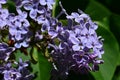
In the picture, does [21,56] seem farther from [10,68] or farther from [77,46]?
[77,46]

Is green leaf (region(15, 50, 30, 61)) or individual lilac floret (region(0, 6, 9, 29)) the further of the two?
green leaf (region(15, 50, 30, 61))

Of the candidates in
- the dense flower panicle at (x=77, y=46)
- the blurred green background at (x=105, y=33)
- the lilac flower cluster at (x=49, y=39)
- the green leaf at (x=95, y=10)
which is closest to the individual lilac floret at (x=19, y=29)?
the lilac flower cluster at (x=49, y=39)

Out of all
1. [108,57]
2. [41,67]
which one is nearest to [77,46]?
[41,67]

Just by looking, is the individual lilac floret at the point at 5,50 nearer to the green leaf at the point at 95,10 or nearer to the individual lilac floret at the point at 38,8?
the individual lilac floret at the point at 38,8

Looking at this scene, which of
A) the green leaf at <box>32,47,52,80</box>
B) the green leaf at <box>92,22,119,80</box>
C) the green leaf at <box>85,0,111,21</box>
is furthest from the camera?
the green leaf at <box>85,0,111,21</box>

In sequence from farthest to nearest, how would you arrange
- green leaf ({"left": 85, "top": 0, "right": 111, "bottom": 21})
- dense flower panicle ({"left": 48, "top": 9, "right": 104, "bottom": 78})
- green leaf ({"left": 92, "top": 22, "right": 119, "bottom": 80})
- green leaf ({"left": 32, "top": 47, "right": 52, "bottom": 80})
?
green leaf ({"left": 85, "top": 0, "right": 111, "bottom": 21}), green leaf ({"left": 92, "top": 22, "right": 119, "bottom": 80}), green leaf ({"left": 32, "top": 47, "right": 52, "bottom": 80}), dense flower panicle ({"left": 48, "top": 9, "right": 104, "bottom": 78})

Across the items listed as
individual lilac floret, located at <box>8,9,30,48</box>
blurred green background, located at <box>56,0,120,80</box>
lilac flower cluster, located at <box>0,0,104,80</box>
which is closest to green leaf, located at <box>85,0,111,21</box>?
blurred green background, located at <box>56,0,120,80</box>

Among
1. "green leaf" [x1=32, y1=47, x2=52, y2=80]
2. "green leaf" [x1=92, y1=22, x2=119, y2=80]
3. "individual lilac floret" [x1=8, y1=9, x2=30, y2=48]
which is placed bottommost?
"green leaf" [x1=92, y1=22, x2=119, y2=80]

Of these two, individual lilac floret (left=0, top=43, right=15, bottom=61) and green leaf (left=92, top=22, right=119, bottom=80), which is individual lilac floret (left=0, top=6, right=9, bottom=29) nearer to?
individual lilac floret (left=0, top=43, right=15, bottom=61)
